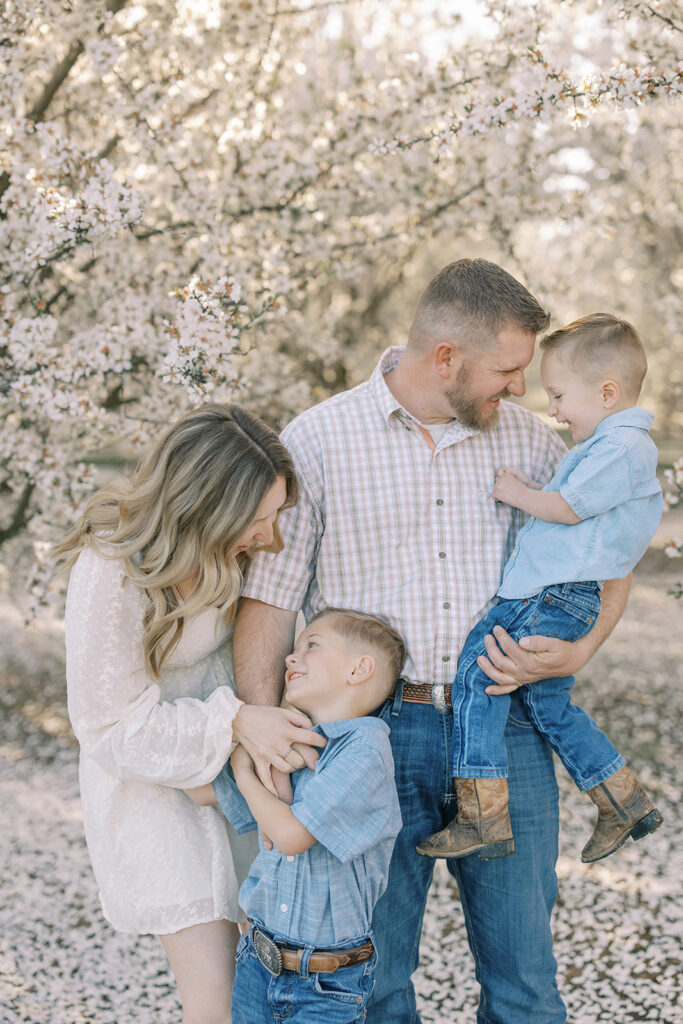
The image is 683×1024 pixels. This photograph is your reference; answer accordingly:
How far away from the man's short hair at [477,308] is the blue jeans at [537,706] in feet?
2.16

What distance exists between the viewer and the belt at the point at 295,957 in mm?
1925

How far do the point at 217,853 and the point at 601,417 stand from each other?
1.43m

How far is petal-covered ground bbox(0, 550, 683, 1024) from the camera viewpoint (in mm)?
3232

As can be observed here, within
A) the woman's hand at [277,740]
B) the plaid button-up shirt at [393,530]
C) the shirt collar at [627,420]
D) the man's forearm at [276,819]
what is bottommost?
the man's forearm at [276,819]

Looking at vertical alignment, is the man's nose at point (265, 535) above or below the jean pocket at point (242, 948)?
above

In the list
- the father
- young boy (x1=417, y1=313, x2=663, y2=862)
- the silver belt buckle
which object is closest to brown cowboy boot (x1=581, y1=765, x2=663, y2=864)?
young boy (x1=417, y1=313, x2=663, y2=862)

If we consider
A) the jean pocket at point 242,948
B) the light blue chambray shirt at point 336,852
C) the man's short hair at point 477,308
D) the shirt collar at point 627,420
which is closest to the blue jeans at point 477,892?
the light blue chambray shirt at point 336,852

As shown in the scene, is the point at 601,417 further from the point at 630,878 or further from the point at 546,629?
the point at 630,878

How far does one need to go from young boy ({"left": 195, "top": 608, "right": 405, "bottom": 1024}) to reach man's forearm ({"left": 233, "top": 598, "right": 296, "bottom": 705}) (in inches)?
6.2

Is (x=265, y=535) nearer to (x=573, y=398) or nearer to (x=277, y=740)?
(x=277, y=740)

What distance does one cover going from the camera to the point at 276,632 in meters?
2.33

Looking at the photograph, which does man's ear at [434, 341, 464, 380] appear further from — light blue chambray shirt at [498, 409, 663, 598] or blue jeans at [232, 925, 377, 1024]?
blue jeans at [232, 925, 377, 1024]

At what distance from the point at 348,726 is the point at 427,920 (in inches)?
85.4

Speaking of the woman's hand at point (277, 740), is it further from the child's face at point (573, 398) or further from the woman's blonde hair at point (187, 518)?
the child's face at point (573, 398)
